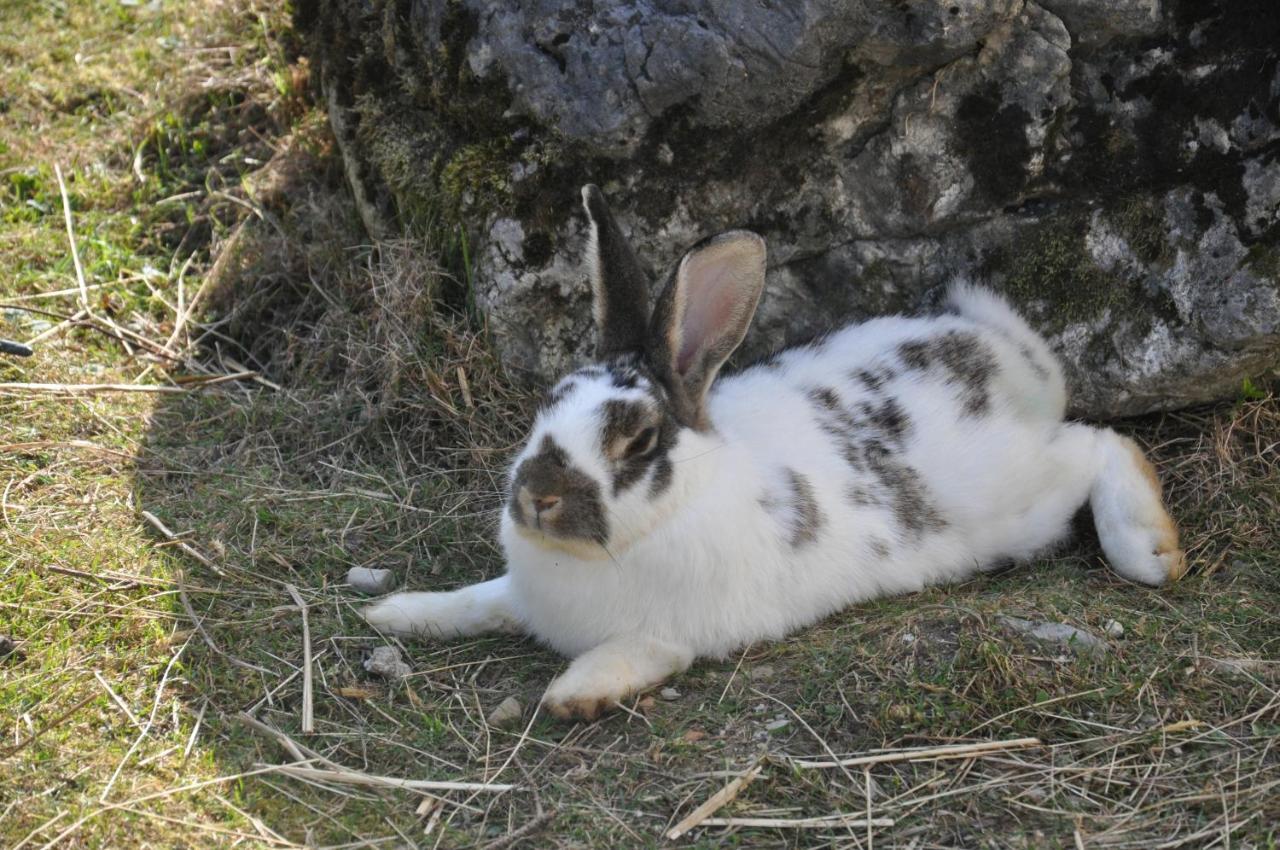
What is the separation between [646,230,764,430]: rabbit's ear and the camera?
151 inches

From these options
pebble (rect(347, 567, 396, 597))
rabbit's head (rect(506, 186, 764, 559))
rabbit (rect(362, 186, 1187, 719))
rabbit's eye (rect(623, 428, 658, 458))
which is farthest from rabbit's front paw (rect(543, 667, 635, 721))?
pebble (rect(347, 567, 396, 597))

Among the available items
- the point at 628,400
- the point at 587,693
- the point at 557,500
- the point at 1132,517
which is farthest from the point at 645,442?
the point at 1132,517

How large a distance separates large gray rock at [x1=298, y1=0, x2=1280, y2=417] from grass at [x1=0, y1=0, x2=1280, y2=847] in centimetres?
40

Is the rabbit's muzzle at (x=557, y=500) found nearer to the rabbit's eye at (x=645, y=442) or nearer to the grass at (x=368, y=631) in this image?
the rabbit's eye at (x=645, y=442)

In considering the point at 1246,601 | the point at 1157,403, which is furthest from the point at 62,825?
the point at 1157,403

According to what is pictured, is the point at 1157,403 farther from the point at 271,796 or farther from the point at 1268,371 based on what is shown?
the point at 271,796

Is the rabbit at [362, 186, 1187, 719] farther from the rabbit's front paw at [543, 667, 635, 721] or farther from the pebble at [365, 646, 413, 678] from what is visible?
the pebble at [365, 646, 413, 678]

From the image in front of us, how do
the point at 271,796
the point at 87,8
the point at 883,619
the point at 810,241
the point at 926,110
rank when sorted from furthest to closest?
the point at 87,8 → the point at 810,241 → the point at 926,110 → the point at 883,619 → the point at 271,796

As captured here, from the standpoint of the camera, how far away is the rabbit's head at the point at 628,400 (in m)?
3.66

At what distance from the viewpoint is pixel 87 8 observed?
23.5 ft

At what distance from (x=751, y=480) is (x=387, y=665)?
1.22 meters

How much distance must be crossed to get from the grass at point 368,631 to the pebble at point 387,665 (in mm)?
31

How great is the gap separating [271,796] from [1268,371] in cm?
350

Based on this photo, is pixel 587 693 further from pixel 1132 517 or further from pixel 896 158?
pixel 896 158
